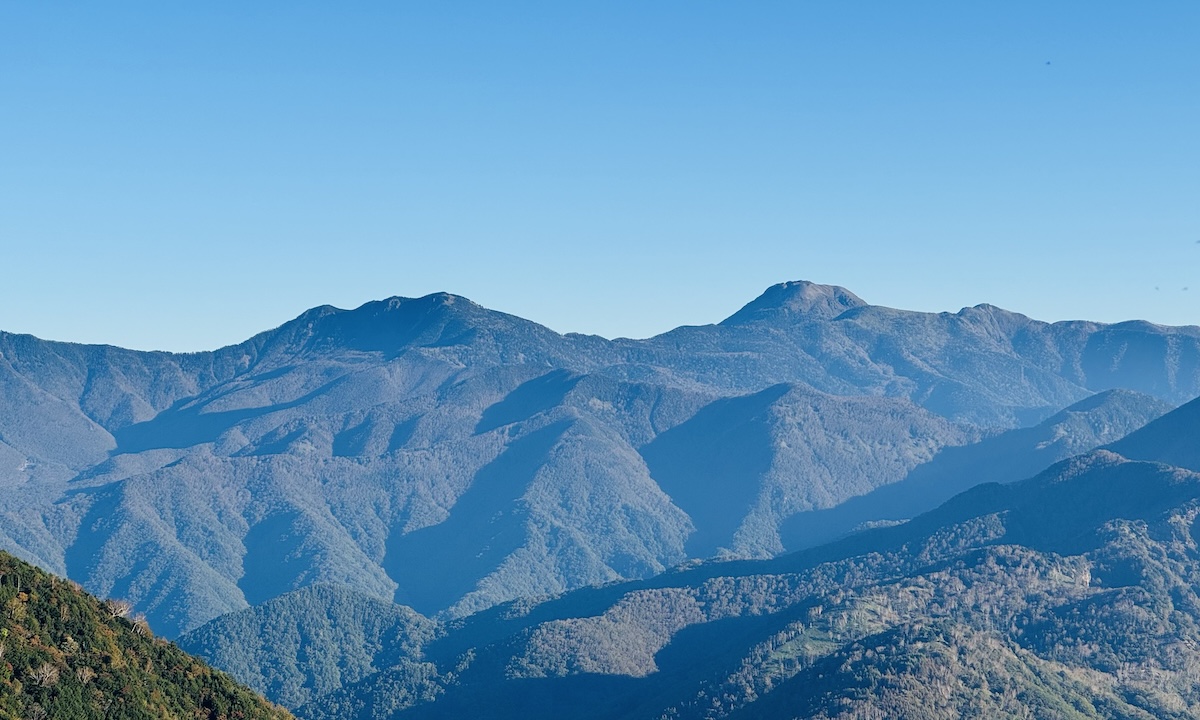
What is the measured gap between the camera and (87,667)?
13050cm

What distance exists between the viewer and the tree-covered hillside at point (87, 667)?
121 meters

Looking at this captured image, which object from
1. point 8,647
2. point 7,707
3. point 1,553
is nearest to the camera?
point 7,707

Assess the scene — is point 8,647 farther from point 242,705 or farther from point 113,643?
point 242,705

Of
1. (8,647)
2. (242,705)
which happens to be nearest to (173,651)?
(242,705)

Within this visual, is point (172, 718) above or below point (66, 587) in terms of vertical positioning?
below

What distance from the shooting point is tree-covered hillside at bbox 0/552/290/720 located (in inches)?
4769

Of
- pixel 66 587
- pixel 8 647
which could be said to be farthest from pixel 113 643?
pixel 8 647

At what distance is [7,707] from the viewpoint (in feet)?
375

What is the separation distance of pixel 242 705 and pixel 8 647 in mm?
26644

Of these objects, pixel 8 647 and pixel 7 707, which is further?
pixel 8 647

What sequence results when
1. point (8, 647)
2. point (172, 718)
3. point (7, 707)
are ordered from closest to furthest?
point (7, 707) < point (8, 647) < point (172, 718)

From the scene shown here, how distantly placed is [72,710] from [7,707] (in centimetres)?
749

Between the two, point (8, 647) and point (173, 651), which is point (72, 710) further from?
point (173, 651)

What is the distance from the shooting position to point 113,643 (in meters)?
139
